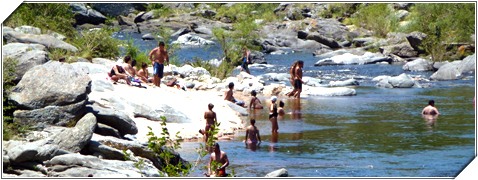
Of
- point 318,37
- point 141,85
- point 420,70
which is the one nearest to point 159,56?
point 141,85

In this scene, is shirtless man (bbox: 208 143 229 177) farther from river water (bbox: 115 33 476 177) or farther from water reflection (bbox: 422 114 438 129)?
water reflection (bbox: 422 114 438 129)

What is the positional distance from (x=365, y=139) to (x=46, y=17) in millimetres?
13652

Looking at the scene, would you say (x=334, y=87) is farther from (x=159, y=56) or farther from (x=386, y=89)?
(x=159, y=56)

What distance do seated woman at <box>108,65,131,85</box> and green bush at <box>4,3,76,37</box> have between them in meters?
6.41

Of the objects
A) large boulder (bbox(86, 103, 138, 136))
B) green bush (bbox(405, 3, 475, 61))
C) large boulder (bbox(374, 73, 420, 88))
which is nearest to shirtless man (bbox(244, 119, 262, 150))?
large boulder (bbox(86, 103, 138, 136))

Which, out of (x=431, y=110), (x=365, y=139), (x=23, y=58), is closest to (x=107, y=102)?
(x=23, y=58)

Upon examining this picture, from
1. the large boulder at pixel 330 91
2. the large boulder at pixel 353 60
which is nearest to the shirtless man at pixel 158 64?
the large boulder at pixel 330 91

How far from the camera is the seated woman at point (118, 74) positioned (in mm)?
19875

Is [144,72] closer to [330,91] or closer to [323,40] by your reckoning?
[330,91]

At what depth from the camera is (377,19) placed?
48.7 metres

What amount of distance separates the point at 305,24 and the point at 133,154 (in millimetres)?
40699

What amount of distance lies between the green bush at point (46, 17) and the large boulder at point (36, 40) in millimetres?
2715

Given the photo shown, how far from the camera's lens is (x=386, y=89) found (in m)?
28.0

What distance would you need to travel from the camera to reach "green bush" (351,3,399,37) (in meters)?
47.9
